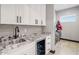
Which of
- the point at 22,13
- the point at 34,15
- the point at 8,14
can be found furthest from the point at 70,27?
the point at 8,14

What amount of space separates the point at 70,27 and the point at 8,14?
4.48 feet

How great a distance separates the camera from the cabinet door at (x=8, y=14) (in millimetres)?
1396

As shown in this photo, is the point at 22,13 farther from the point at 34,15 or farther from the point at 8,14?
the point at 34,15

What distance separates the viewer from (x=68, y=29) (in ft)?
6.61

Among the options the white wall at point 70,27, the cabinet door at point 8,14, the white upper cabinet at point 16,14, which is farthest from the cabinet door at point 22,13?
the white wall at point 70,27

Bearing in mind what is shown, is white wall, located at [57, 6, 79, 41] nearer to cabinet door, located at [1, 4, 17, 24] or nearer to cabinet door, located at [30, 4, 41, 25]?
cabinet door, located at [30, 4, 41, 25]

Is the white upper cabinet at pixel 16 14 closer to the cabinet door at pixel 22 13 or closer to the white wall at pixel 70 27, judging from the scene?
the cabinet door at pixel 22 13

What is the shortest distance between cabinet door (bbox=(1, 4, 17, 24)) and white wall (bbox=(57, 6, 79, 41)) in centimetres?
94

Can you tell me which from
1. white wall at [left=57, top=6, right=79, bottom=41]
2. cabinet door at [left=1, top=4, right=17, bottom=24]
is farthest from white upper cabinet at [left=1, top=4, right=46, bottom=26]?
white wall at [left=57, top=6, right=79, bottom=41]

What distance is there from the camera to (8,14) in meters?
1.50

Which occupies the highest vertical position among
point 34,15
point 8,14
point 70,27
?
point 34,15
